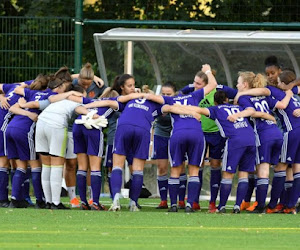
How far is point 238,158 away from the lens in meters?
Answer: 14.1

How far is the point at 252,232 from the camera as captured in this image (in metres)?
11.1

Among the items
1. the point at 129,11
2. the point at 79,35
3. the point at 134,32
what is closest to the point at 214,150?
the point at 134,32

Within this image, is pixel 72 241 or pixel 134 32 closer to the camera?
pixel 72 241

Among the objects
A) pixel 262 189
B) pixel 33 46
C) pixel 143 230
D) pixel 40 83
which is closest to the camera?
pixel 143 230

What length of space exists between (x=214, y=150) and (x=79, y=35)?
5.19m

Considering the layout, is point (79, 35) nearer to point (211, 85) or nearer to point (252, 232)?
point (211, 85)

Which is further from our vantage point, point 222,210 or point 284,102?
point 284,102

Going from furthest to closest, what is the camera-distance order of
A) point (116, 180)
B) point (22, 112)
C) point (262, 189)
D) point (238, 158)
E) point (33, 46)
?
point (33, 46) → point (22, 112) → point (262, 189) → point (238, 158) → point (116, 180)

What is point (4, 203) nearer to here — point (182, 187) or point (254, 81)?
point (182, 187)

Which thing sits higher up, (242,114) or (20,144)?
(242,114)

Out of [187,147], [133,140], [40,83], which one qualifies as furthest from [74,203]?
[187,147]

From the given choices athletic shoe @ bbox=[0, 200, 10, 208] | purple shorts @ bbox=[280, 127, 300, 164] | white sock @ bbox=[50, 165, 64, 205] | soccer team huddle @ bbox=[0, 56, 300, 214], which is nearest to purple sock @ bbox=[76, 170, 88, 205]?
soccer team huddle @ bbox=[0, 56, 300, 214]

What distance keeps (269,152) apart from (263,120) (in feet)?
1.43

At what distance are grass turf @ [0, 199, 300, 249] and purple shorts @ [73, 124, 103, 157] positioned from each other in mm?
932
